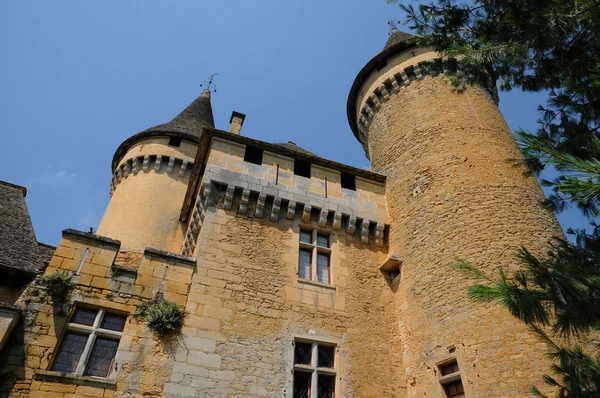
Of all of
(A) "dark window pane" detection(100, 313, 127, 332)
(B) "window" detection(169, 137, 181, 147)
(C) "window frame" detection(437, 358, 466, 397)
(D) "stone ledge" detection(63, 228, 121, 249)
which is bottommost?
(C) "window frame" detection(437, 358, 466, 397)

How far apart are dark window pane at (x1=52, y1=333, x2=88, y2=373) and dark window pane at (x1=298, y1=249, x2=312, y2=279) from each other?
4426 mm

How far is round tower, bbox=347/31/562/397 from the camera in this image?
23.5 feet

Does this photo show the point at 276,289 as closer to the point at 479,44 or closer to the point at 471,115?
the point at 479,44

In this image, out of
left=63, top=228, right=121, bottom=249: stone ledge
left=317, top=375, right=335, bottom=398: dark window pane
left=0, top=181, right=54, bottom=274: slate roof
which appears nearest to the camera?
left=317, top=375, right=335, bottom=398: dark window pane

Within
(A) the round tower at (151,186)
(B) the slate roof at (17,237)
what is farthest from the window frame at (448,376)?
(A) the round tower at (151,186)

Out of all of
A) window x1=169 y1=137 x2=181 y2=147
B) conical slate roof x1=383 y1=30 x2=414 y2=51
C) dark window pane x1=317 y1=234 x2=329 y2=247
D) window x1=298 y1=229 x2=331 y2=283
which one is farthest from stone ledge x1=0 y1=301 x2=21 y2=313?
conical slate roof x1=383 y1=30 x2=414 y2=51

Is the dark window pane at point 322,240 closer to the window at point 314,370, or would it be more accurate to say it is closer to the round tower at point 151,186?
the window at point 314,370

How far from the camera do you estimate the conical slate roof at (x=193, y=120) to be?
Result: 1598cm

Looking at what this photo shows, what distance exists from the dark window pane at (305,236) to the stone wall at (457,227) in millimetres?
2076

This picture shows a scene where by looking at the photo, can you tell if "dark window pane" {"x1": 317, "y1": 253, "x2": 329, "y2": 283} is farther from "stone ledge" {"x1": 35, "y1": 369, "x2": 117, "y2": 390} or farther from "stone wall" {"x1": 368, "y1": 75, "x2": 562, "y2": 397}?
"stone ledge" {"x1": 35, "y1": 369, "x2": 117, "y2": 390}

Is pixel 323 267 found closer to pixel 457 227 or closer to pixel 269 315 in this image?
pixel 269 315

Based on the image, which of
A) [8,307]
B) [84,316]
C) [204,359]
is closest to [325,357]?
Answer: [204,359]

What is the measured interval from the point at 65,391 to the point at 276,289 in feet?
13.3

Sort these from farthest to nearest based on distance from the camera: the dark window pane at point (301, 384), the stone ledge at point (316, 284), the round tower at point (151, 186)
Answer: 1. the round tower at point (151, 186)
2. the stone ledge at point (316, 284)
3. the dark window pane at point (301, 384)
